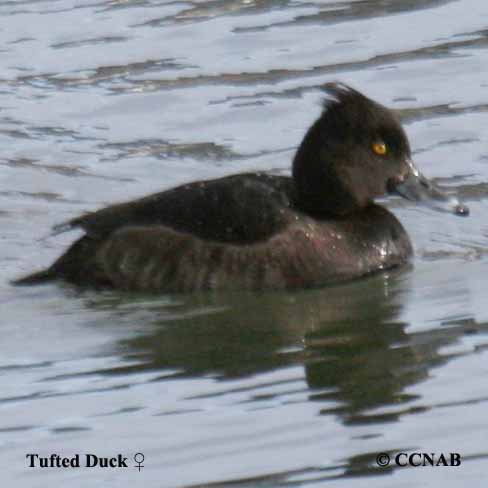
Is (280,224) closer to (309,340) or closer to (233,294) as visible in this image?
(233,294)

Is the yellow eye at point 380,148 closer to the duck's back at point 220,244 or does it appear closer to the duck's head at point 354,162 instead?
the duck's head at point 354,162

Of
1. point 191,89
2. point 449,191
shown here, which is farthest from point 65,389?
point 191,89

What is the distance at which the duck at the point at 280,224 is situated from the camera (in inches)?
349

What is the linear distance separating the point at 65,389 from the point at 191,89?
4885 millimetres

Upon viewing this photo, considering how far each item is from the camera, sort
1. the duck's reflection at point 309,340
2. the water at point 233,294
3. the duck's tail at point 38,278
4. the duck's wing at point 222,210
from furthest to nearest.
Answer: the duck's tail at point 38,278 < the duck's wing at point 222,210 < the duck's reflection at point 309,340 < the water at point 233,294

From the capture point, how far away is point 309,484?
20.3 ft

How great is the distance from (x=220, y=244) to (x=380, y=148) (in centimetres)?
95

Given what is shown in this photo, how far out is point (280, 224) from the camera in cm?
891

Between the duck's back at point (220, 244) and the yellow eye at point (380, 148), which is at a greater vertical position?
the yellow eye at point (380, 148)

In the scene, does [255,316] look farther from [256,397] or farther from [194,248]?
[256,397]

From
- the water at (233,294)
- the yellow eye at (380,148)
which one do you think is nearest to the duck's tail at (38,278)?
the water at (233,294)

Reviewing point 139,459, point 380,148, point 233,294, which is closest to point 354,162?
point 380,148

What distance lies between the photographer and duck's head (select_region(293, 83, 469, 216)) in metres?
9.20

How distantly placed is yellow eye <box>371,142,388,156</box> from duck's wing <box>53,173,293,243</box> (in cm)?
50
